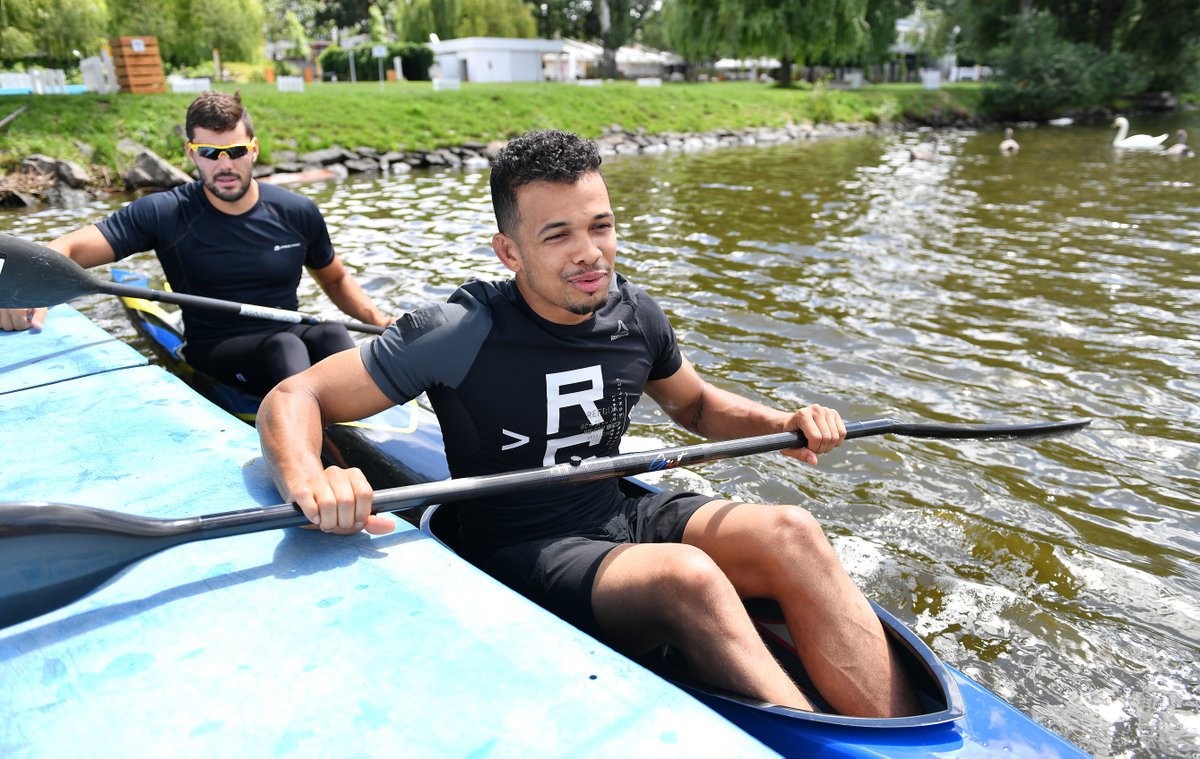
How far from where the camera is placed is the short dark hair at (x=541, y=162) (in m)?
2.27

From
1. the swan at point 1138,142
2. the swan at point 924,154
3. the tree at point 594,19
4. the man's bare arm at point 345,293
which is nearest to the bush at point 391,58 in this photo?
the tree at point 594,19

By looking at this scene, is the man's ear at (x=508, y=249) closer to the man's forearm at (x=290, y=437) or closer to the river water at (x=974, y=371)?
the man's forearm at (x=290, y=437)

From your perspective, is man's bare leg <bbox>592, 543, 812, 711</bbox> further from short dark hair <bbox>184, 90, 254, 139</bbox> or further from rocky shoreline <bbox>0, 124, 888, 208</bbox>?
rocky shoreline <bbox>0, 124, 888, 208</bbox>

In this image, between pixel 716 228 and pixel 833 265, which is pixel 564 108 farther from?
pixel 833 265

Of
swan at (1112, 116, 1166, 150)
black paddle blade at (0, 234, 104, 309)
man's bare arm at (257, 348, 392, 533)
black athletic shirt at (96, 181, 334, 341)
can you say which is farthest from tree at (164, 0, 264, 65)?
man's bare arm at (257, 348, 392, 533)

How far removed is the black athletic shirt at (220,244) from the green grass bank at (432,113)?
1212 centimetres

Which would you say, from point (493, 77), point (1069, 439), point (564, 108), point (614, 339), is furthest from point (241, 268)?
point (493, 77)

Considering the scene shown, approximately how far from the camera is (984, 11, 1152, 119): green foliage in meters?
31.8

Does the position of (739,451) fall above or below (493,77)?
below

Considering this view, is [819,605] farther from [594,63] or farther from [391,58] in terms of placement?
[594,63]

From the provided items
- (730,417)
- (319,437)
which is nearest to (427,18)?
(730,417)

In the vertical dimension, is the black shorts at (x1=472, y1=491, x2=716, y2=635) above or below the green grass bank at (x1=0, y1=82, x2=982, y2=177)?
below

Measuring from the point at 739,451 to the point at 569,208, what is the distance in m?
1.01

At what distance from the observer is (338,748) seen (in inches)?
59.1
